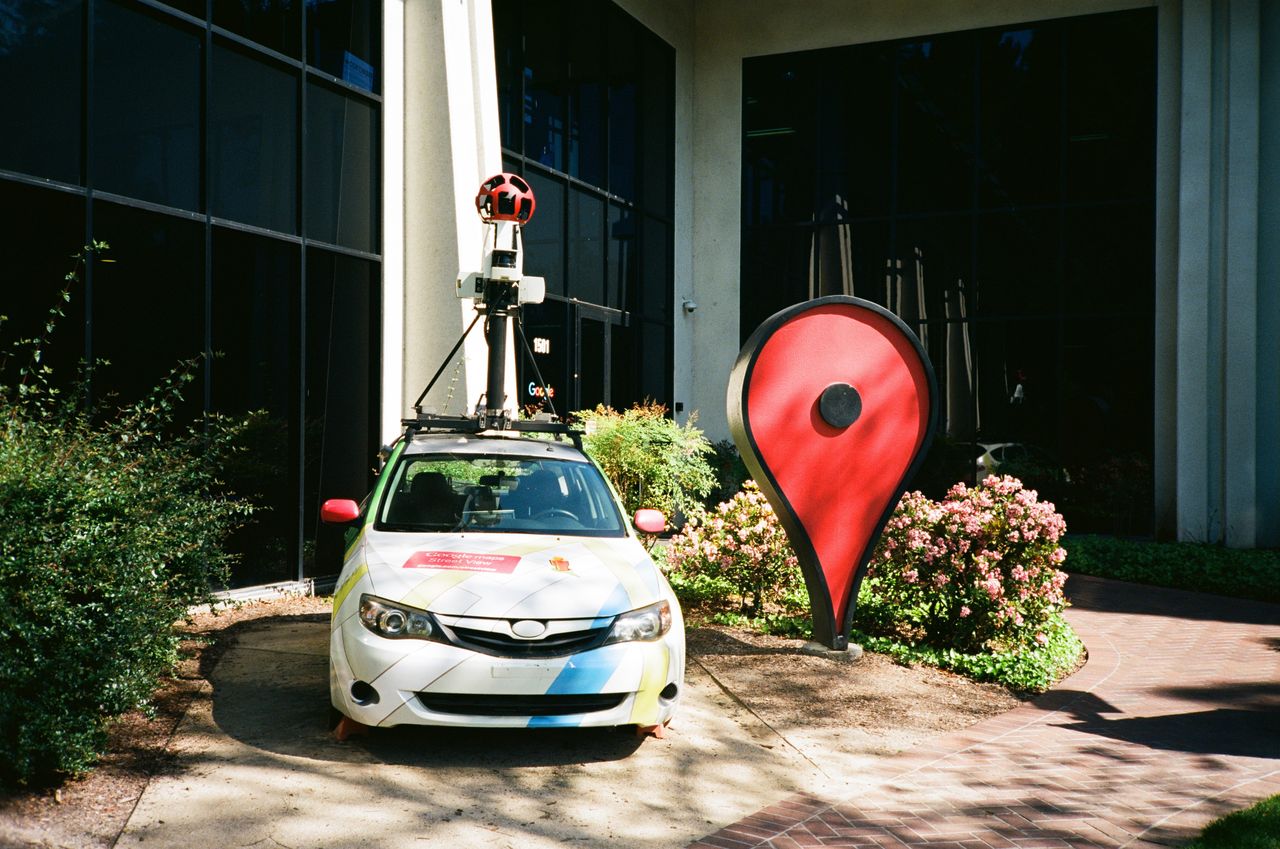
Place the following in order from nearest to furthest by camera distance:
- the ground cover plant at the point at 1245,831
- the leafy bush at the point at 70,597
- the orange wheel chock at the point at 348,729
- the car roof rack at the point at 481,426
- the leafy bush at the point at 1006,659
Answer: the leafy bush at the point at 70,597 < the ground cover plant at the point at 1245,831 < the orange wheel chock at the point at 348,729 < the car roof rack at the point at 481,426 < the leafy bush at the point at 1006,659

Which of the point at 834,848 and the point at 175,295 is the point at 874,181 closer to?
the point at 175,295

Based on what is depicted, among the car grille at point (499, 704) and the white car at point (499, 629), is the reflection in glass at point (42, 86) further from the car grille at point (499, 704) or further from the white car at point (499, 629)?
the car grille at point (499, 704)

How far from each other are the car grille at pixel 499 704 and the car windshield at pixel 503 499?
4.01ft

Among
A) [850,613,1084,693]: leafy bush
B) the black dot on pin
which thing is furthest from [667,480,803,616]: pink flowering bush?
the black dot on pin

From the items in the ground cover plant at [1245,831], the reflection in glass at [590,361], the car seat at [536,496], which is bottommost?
the ground cover plant at [1245,831]

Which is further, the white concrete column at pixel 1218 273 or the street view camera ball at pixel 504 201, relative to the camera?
the white concrete column at pixel 1218 273

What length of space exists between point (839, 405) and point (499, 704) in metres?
3.70

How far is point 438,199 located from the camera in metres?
10.9

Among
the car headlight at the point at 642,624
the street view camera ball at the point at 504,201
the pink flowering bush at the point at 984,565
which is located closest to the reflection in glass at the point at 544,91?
the street view camera ball at the point at 504,201

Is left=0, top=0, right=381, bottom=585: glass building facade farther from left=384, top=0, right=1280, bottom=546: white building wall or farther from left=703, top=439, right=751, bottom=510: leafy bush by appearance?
left=703, top=439, right=751, bottom=510: leafy bush

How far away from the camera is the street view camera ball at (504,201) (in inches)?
338

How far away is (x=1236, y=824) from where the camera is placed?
4.56m

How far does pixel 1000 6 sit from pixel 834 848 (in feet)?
50.9

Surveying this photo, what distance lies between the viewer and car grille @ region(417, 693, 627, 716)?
490cm
